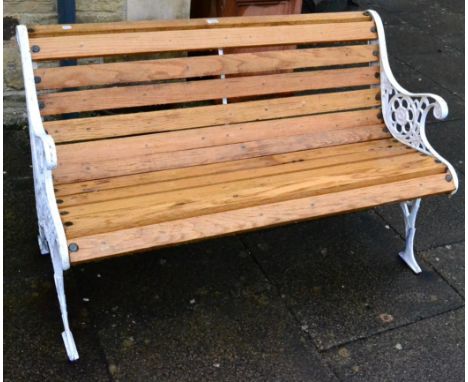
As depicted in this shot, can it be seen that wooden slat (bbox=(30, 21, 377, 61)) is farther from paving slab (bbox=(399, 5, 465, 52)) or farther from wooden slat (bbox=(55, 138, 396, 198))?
paving slab (bbox=(399, 5, 465, 52))

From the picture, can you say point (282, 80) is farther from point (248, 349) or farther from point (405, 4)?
point (405, 4)

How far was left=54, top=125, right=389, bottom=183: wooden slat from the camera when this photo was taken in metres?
2.82

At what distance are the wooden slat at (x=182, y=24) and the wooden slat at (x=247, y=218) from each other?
39.1 inches

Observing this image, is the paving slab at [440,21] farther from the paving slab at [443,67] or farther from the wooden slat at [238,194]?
the wooden slat at [238,194]

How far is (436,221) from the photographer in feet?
12.8

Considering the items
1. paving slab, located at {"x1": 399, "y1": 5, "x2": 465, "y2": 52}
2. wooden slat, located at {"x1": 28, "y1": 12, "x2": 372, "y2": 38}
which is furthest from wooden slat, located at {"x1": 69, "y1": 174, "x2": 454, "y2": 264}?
paving slab, located at {"x1": 399, "y1": 5, "x2": 465, "y2": 52}

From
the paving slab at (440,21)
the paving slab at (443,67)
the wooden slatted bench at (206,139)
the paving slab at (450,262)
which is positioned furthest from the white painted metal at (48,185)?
the paving slab at (440,21)

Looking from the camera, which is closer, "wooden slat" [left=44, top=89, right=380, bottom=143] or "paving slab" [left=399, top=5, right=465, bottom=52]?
"wooden slat" [left=44, top=89, right=380, bottom=143]

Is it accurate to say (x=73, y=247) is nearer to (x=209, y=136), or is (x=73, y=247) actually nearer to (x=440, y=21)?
(x=209, y=136)

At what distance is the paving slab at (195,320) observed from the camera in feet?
8.98

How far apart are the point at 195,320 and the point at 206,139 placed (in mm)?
866

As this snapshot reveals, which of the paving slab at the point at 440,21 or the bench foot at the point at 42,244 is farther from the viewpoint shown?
the paving slab at the point at 440,21

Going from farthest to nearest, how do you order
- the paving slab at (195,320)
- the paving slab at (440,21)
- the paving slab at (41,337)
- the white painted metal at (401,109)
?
the paving slab at (440,21) < the white painted metal at (401,109) < the paving slab at (195,320) < the paving slab at (41,337)

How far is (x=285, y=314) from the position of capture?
3.06 meters
